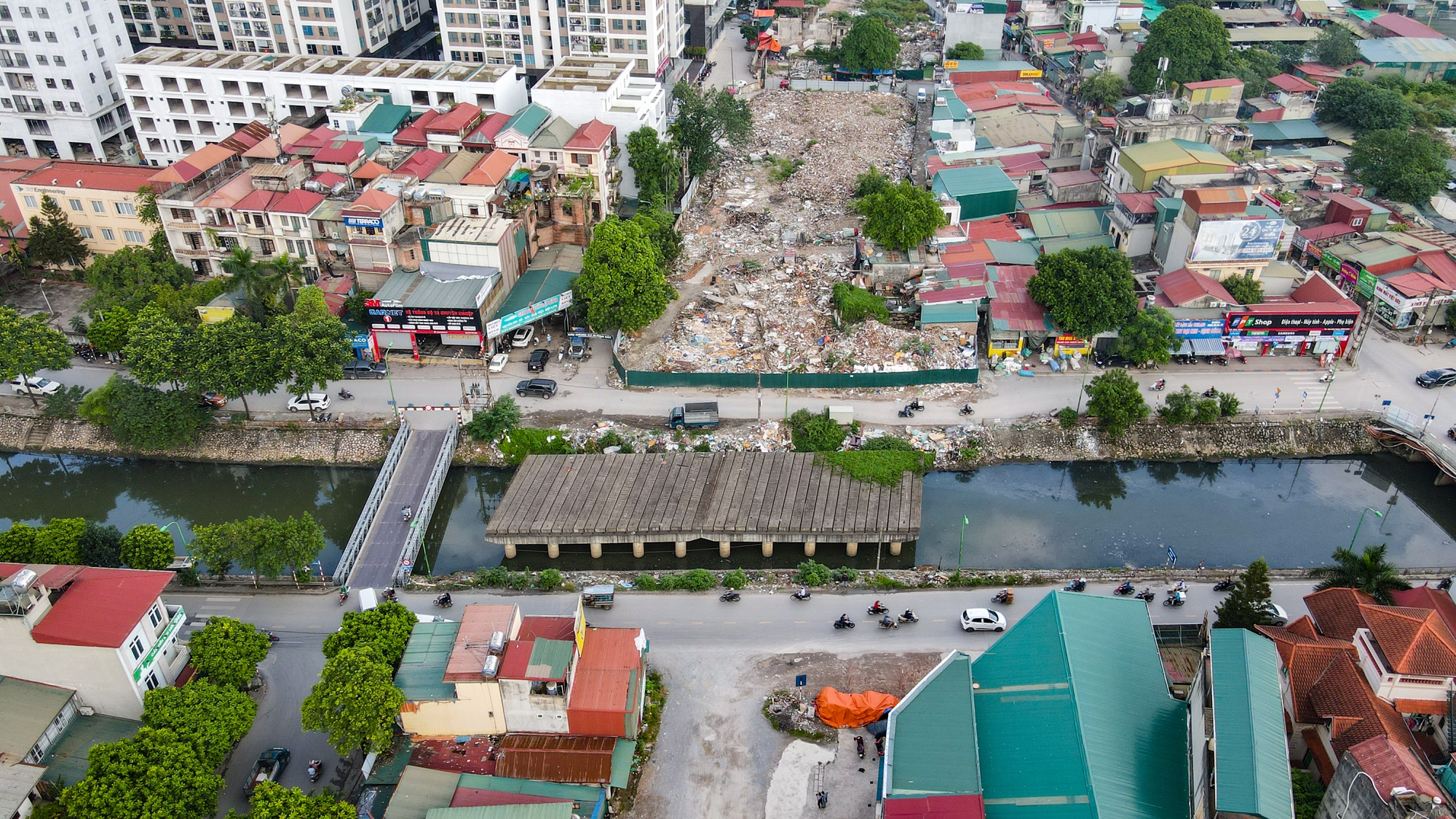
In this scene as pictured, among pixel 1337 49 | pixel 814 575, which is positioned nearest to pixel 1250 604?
pixel 814 575

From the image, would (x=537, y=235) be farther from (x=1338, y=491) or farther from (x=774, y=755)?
(x=1338, y=491)

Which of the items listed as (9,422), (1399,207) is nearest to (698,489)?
(9,422)

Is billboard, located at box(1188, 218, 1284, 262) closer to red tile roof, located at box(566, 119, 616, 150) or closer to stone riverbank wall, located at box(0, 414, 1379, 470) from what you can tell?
stone riverbank wall, located at box(0, 414, 1379, 470)

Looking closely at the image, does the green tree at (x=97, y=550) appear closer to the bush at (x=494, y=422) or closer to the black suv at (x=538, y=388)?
the bush at (x=494, y=422)

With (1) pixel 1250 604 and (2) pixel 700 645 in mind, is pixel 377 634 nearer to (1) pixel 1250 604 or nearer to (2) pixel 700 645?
(2) pixel 700 645

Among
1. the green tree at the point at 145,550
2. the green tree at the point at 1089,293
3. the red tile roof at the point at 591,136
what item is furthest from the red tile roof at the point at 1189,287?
the green tree at the point at 145,550

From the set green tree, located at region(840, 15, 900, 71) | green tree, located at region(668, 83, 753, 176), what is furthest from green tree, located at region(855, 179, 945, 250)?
green tree, located at region(840, 15, 900, 71)
